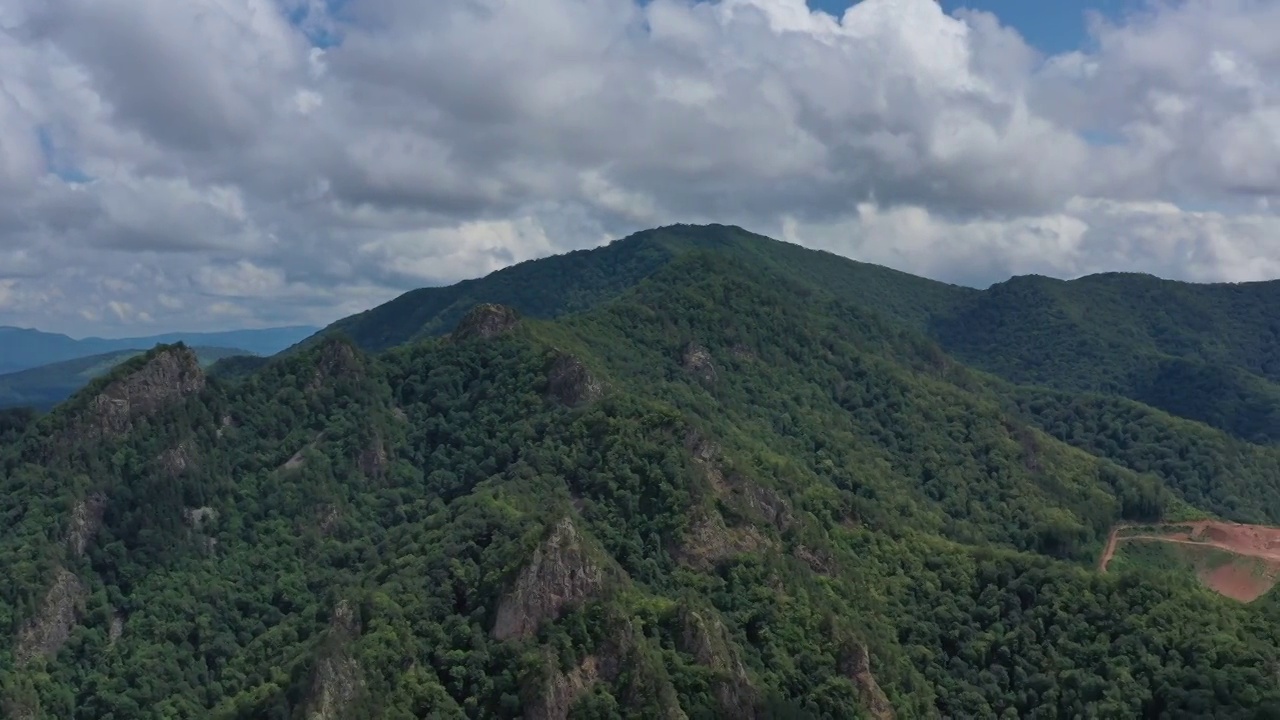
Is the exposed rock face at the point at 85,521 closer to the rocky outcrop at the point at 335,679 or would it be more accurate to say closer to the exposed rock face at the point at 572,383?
the rocky outcrop at the point at 335,679

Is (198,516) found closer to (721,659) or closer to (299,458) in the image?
(299,458)

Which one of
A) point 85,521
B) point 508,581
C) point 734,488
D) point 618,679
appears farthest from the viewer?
point 734,488

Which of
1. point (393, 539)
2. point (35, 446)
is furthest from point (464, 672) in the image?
point (35, 446)

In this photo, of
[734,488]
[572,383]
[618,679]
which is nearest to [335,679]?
[618,679]

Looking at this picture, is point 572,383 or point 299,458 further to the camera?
point 572,383

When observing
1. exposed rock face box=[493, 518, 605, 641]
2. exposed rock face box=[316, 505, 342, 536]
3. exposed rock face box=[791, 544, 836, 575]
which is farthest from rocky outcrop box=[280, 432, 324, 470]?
exposed rock face box=[791, 544, 836, 575]


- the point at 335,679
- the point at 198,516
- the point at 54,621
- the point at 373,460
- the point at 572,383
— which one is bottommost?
the point at 54,621

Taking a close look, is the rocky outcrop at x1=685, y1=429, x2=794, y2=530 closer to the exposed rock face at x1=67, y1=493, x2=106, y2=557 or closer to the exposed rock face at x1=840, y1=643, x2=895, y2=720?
the exposed rock face at x1=840, y1=643, x2=895, y2=720
